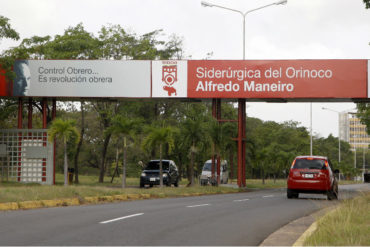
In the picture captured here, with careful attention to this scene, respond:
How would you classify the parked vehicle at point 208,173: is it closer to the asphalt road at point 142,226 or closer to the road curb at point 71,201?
the road curb at point 71,201

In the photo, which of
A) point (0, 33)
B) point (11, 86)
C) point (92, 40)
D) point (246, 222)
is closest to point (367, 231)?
point (246, 222)

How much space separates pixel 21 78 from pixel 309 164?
17964 mm

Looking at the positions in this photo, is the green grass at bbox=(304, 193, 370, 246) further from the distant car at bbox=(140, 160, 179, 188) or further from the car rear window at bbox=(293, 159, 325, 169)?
the distant car at bbox=(140, 160, 179, 188)

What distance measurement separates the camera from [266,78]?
112 ft

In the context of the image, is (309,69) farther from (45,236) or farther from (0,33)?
(45,236)

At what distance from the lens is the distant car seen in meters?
34.8

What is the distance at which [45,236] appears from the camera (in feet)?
34.3

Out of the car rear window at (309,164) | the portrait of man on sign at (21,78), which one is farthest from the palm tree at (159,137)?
the portrait of man on sign at (21,78)

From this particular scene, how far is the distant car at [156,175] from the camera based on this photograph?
3481cm

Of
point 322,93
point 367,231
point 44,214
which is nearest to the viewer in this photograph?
point 367,231

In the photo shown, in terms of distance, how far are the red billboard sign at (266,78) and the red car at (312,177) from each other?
402 inches

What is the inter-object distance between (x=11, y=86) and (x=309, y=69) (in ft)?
55.1

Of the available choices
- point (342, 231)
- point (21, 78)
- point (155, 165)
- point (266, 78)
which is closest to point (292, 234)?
point (342, 231)

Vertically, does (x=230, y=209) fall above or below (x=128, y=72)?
below
